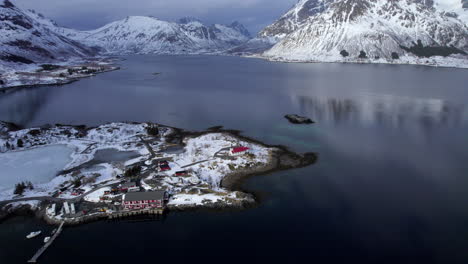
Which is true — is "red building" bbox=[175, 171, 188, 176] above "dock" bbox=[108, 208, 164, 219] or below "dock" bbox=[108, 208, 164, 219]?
above

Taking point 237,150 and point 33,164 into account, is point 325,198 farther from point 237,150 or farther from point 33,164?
point 33,164

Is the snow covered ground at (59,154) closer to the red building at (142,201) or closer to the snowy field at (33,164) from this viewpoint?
the snowy field at (33,164)

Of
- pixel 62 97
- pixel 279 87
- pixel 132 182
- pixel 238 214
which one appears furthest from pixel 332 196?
pixel 62 97

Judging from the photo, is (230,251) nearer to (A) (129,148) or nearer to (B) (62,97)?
(A) (129,148)

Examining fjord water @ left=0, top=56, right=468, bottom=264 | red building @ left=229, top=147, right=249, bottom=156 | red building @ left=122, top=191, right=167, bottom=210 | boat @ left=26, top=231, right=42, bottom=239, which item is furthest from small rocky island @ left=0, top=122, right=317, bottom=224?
fjord water @ left=0, top=56, right=468, bottom=264

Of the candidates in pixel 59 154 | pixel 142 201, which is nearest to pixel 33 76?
pixel 59 154

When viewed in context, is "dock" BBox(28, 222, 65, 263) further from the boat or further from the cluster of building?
the cluster of building
